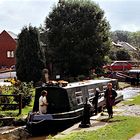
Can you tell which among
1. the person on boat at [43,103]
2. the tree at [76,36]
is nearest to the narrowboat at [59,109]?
the person on boat at [43,103]

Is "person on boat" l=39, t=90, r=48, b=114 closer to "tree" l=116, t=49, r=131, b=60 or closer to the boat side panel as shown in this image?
the boat side panel

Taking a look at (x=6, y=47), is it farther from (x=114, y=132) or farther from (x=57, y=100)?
(x=114, y=132)

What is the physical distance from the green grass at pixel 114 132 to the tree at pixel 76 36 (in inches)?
1120

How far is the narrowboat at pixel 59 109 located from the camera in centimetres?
1897

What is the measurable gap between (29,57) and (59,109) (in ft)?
53.1

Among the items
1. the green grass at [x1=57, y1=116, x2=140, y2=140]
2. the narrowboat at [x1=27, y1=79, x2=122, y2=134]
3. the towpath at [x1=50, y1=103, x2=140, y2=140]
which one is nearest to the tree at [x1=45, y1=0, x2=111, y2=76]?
the towpath at [x1=50, y1=103, x2=140, y2=140]

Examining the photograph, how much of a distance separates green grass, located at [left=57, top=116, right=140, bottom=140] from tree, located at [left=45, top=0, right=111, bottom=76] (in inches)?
1120

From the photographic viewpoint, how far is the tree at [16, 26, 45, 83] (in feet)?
118

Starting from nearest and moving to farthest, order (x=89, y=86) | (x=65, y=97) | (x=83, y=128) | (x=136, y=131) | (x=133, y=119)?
(x=136, y=131) < (x=83, y=128) < (x=133, y=119) < (x=65, y=97) < (x=89, y=86)

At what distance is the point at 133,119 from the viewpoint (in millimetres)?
19312

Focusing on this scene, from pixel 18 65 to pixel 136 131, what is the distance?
859 inches

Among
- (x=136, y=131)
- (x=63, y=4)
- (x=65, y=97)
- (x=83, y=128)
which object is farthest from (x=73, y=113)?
(x=63, y=4)

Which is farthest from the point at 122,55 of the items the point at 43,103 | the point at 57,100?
the point at 43,103

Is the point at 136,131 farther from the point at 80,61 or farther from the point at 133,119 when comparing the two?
the point at 80,61
